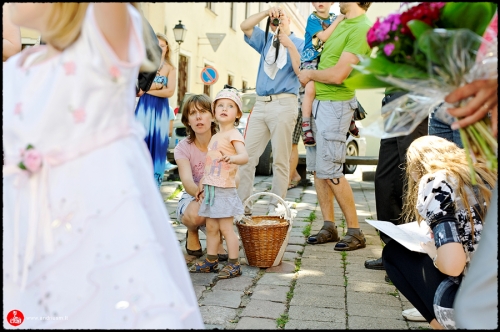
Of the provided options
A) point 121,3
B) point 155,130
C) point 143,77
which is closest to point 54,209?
point 121,3

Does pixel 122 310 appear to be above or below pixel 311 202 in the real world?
above

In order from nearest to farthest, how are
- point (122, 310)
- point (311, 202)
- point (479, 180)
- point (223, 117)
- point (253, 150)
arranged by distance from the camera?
point (122, 310)
point (479, 180)
point (223, 117)
point (253, 150)
point (311, 202)

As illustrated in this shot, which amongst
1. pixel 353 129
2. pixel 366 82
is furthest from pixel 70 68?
pixel 353 129

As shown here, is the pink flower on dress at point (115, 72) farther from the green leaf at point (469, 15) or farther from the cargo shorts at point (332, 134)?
the cargo shorts at point (332, 134)

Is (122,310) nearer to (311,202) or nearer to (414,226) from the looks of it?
(414,226)

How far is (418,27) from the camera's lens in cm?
186

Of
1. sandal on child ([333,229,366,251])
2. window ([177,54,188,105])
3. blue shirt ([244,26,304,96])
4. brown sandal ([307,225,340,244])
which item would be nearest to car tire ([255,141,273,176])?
blue shirt ([244,26,304,96])

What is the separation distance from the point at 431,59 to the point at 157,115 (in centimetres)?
366

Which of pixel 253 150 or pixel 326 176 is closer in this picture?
pixel 326 176

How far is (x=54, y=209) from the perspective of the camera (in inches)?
70.4

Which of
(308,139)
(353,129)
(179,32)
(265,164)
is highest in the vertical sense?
(179,32)

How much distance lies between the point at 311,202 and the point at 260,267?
3737 mm

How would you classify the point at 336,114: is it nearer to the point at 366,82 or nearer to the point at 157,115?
the point at 157,115

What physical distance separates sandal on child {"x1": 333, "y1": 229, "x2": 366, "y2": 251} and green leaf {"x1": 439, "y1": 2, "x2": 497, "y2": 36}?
351cm
